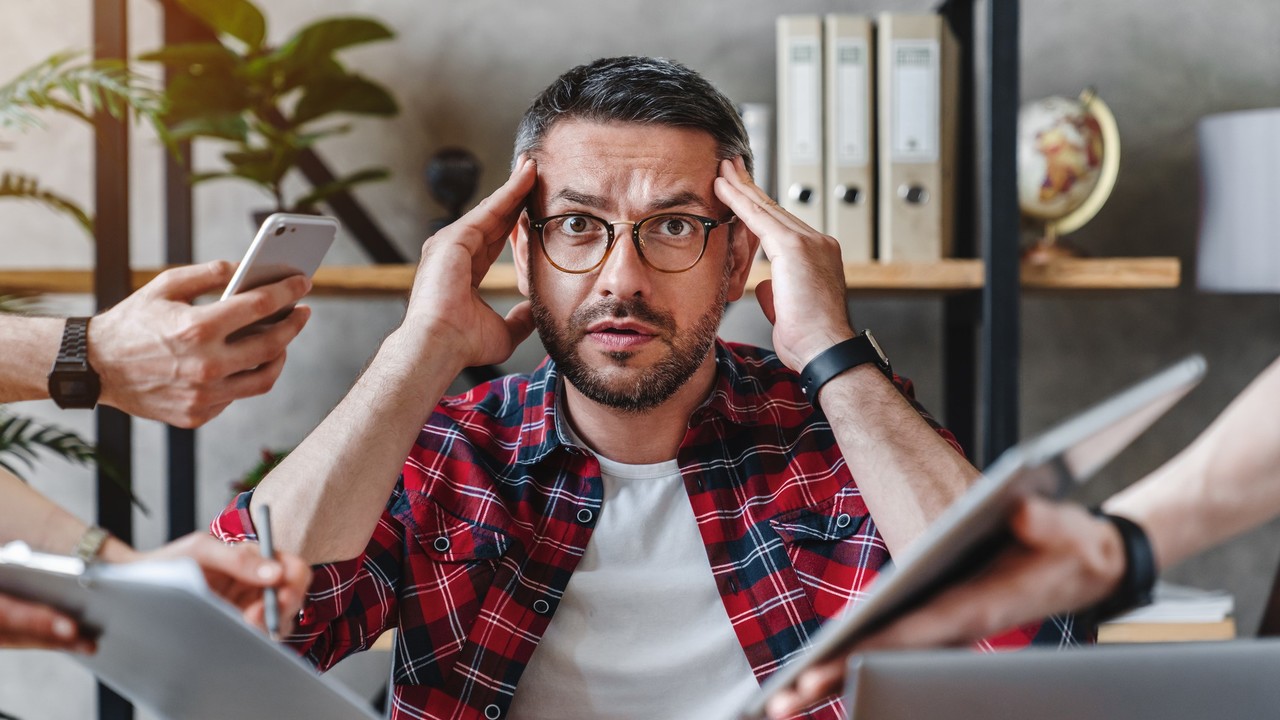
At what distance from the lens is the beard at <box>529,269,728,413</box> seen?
1218mm

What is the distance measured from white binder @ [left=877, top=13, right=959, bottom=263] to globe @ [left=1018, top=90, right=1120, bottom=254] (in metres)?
0.15

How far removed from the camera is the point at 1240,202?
5.37ft

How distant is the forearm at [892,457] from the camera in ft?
3.49

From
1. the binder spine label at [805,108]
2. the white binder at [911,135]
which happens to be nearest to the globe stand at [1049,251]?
Answer: the white binder at [911,135]

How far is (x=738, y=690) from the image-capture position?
115 centimetres

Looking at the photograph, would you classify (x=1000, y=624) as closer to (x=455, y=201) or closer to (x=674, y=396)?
(x=674, y=396)

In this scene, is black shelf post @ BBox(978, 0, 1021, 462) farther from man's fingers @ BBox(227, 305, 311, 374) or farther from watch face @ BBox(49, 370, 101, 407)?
watch face @ BBox(49, 370, 101, 407)

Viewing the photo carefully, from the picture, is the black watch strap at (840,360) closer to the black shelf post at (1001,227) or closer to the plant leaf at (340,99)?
the black shelf post at (1001,227)

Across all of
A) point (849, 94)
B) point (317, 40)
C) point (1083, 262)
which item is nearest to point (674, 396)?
point (849, 94)

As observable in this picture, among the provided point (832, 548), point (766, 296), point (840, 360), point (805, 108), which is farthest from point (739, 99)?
point (832, 548)

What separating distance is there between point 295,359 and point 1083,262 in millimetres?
1451

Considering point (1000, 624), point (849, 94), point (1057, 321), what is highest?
point (849, 94)

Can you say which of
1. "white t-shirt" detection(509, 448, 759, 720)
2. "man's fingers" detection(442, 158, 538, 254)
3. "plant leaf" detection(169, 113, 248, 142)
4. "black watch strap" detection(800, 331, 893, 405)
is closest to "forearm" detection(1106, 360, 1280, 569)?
"black watch strap" detection(800, 331, 893, 405)

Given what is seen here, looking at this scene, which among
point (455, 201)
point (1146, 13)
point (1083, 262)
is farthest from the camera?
point (1146, 13)
